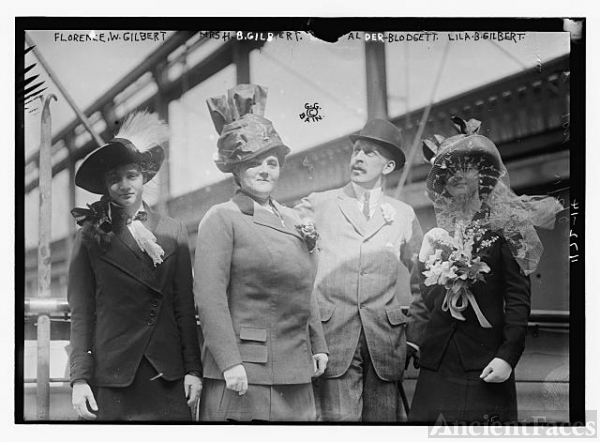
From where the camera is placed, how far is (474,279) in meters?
3.95

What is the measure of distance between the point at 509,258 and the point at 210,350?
1.65 m

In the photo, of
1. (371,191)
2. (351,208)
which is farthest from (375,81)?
(351,208)

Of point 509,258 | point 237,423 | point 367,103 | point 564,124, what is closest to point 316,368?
point 237,423

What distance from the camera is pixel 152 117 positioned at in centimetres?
397

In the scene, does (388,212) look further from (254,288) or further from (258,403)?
(258,403)

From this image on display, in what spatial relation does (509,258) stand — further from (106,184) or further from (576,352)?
(106,184)

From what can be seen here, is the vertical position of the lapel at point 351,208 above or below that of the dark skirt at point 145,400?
above

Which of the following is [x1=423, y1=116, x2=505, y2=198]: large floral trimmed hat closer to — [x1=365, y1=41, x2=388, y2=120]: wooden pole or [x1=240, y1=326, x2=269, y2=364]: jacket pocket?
[x1=365, y1=41, x2=388, y2=120]: wooden pole

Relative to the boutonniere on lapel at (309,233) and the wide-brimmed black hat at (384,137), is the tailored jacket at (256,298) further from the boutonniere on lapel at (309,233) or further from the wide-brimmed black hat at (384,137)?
the wide-brimmed black hat at (384,137)

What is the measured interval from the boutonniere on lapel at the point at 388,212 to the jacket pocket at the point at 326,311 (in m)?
0.54

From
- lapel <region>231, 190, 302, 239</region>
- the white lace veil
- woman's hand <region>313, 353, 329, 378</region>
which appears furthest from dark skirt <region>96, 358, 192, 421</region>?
the white lace veil

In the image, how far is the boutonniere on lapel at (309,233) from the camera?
3910 mm

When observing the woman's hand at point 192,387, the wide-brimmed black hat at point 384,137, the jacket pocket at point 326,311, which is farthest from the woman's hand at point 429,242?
the woman's hand at point 192,387

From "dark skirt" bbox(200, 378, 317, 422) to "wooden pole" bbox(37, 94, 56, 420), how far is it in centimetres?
86
